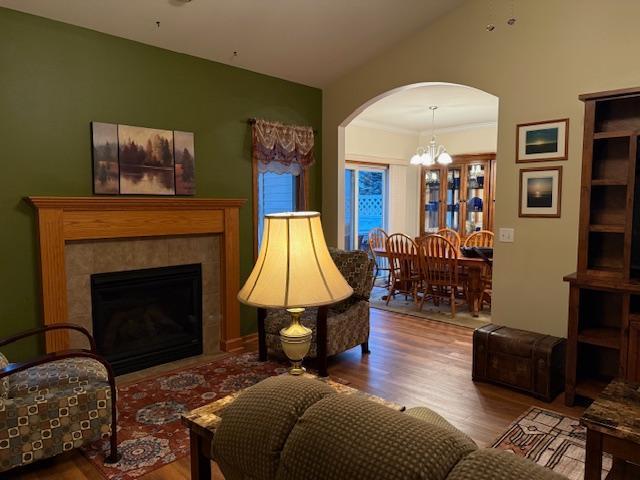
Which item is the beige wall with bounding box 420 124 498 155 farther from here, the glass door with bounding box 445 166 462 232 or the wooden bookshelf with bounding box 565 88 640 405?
the wooden bookshelf with bounding box 565 88 640 405

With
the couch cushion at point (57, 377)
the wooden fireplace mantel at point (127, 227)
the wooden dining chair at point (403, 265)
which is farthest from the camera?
the wooden dining chair at point (403, 265)

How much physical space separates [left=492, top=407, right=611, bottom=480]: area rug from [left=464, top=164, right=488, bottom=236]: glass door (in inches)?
182

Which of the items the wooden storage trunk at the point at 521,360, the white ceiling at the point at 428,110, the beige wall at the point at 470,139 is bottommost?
the wooden storage trunk at the point at 521,360

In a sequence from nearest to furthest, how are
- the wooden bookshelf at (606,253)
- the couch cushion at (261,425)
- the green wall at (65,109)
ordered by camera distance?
1. the couch cushion at (261,425)
2. the wooden bookshelf at (606,253)
3. the green wall at (65,109)

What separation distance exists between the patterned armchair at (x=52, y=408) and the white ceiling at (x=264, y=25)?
2327 mm

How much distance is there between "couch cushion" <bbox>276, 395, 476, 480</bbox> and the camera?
0.79 meters

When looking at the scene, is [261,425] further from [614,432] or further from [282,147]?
[282,147]

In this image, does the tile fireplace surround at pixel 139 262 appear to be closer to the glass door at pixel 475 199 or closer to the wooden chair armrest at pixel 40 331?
the wooden chair armrest at pixel 40 331

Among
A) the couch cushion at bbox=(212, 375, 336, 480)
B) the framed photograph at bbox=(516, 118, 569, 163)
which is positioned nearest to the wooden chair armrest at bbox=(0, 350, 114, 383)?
the couch cushion at bbox=(212, 375, 336, 480)

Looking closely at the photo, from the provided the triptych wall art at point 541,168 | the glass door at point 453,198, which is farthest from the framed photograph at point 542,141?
the glass door at point 453,198

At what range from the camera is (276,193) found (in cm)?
473

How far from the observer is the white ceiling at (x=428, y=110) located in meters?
5.17

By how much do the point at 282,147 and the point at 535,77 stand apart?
236 cm

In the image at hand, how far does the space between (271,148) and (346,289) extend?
10.1ft
